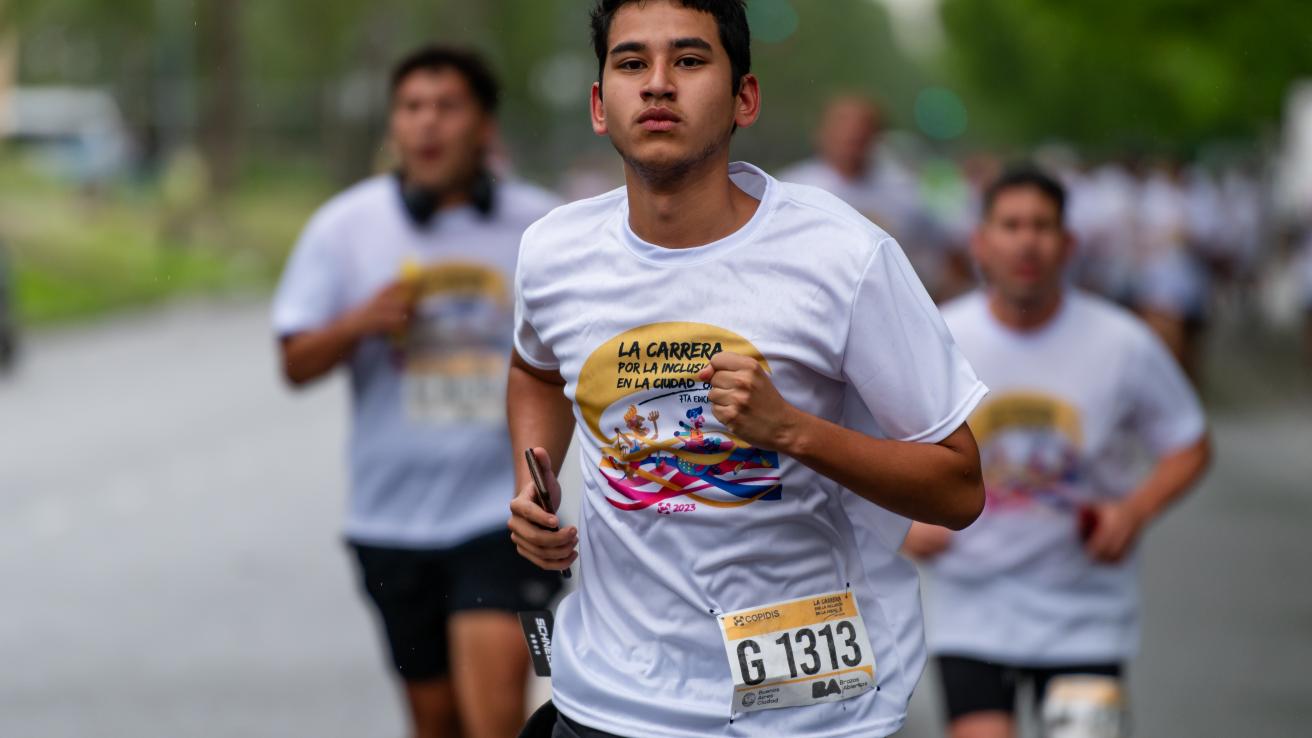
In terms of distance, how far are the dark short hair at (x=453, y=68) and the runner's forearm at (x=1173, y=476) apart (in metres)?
1.91

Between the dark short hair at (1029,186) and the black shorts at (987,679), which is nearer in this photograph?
the black shorts at (987,679)

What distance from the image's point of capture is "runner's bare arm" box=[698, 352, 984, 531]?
2.97 metres

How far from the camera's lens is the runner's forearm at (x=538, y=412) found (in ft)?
11.6

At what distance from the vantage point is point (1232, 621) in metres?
9.82

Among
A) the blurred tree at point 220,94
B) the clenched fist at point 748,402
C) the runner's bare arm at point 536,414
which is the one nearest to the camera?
the clenched fist at point 748,402

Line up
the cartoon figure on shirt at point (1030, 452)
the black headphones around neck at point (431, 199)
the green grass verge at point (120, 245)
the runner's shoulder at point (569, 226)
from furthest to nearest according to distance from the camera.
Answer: the green grass verge at point (120, 245)
the black headphones around neck at point (431, 199)
the cartoon figure on shirt at point (1030, 452)
the runner's shoulder at point (569, 226)

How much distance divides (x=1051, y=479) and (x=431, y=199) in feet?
5.62

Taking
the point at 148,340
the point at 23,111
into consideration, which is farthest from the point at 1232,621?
the point at 23,111

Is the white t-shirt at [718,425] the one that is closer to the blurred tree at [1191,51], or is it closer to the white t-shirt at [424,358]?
the white t-shirt at [424,358]

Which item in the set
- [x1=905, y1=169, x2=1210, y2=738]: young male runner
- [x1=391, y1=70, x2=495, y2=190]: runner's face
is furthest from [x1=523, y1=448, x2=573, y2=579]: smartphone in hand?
[x1=391, y1=70, x2=495, y2=190]: runner's face

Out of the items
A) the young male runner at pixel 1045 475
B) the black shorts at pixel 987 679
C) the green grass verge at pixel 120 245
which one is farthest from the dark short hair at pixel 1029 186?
the green grass verge at pixel 120 245

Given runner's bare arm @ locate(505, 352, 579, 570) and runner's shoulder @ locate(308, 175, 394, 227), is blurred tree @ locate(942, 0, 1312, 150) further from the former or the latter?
runner's bare arm @ locate(505, 352, 579, 570)

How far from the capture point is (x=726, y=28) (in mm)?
3131

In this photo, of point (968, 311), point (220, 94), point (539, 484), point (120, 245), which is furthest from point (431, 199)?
point (220, 94)
